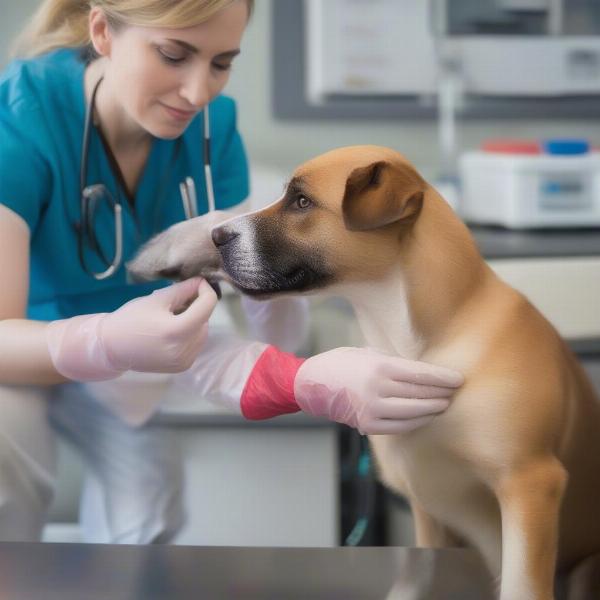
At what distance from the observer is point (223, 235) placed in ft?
2.23

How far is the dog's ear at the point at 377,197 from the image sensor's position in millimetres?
620

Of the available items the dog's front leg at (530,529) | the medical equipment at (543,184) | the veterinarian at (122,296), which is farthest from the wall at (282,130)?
the dog's front leg at (530,529)

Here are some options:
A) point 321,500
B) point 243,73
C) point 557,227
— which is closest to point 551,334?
point 321,500

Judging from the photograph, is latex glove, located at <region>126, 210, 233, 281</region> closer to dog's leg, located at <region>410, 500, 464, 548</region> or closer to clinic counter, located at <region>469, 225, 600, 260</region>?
dog's leg, located at <region>410, 500, 464, 548</region>

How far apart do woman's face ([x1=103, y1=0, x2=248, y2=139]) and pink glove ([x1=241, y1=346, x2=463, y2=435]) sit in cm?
23

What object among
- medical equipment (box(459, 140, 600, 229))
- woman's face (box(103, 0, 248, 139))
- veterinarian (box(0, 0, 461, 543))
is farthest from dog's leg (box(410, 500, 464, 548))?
medical equipment (box(459, 140, 600, 229))

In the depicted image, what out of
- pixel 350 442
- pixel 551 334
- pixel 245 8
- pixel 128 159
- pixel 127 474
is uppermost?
pixel 245 8

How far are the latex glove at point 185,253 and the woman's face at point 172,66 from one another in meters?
0.10

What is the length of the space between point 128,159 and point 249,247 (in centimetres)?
26

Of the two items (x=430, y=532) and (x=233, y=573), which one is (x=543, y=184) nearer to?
(x=430, y=532)

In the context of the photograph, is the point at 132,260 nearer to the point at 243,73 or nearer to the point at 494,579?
the point at 494,579

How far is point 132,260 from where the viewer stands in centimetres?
77

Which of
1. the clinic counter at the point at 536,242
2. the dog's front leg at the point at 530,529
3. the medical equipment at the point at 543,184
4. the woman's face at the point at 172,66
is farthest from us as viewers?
the medical equipment at the point at 543,184

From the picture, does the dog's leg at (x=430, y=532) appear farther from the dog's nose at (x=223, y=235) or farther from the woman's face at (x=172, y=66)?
the woman's face at (x=172, y=66)
